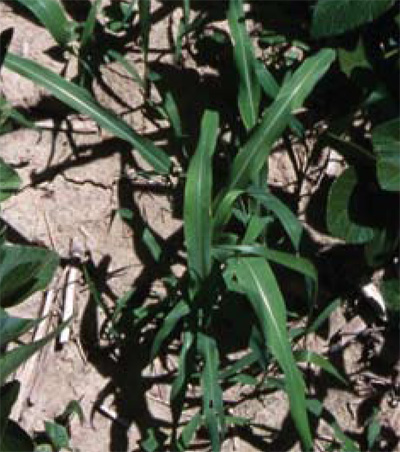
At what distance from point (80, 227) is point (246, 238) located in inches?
14.7

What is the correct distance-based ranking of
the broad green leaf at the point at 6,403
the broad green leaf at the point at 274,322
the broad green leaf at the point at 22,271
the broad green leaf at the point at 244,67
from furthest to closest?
the broad green leaf at the point at 244,67
the broad green leaf at the point at 274,322
the broad green leaf at the point at 22,271
the broad green leaf at the point at 6,403

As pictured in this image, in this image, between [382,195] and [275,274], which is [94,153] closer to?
[275,274]

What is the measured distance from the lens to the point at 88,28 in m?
2.42

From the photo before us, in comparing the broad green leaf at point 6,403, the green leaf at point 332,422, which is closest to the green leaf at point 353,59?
the green leaf at point 332,422

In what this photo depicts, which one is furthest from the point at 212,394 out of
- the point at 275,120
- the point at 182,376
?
the point at 275,120

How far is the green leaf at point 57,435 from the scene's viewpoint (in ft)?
7.30

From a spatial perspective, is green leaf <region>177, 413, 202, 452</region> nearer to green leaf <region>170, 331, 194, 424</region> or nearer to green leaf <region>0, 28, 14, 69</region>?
green leaf <region>170, 331, 194, 424</region>

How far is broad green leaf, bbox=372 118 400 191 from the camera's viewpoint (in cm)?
222

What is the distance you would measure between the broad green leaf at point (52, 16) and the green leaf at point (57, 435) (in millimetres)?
772

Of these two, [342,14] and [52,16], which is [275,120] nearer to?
[342,14]

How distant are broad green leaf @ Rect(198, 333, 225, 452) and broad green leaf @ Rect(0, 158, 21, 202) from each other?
465mm

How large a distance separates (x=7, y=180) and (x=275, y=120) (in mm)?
525

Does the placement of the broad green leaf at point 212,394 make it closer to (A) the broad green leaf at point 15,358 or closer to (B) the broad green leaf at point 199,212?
(B) the broad green leaf at point 199,212

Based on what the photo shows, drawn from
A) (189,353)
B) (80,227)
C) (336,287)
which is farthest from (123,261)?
(336,287)
